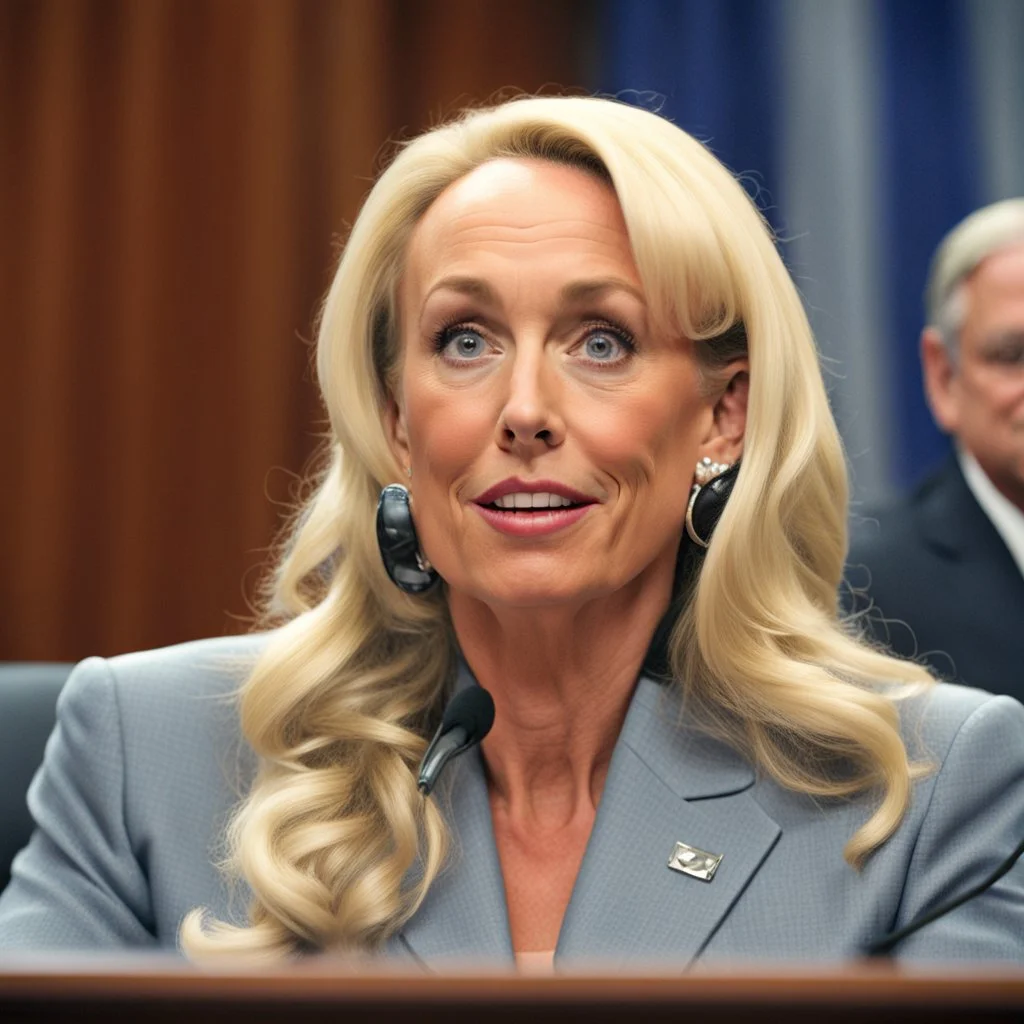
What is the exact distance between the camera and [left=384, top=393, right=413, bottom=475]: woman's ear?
1633 millimetres

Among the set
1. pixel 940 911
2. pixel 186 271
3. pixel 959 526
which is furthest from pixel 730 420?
pixel 186 271

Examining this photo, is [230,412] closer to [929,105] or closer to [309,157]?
[309,157]

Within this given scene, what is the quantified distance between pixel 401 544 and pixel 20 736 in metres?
0.45

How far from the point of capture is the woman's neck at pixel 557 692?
5.03 feet

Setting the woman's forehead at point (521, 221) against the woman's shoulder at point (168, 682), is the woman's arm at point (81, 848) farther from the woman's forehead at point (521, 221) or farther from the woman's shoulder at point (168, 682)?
the woman's forehead at point (521, 221)

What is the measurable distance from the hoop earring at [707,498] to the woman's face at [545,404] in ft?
0.04

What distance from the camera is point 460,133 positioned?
1.62 metres

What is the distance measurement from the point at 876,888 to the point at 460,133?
86 cm

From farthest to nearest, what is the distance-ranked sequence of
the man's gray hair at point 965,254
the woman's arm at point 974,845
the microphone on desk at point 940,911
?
1. the man's gray hair at point 965,254
2. the woman's arm at point 974,845
3. the microphone on desk at point 940,911

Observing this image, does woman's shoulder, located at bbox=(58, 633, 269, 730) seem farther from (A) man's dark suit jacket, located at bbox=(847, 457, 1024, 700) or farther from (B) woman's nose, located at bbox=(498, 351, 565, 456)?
(A) man's dark suit jacket, located at bbox=(847, 457, 1024, 700)

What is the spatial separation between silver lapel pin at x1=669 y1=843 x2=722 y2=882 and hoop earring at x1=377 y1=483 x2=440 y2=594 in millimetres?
365

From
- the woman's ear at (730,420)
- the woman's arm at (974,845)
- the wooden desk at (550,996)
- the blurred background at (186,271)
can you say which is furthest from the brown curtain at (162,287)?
the wooden desk at (550,996)

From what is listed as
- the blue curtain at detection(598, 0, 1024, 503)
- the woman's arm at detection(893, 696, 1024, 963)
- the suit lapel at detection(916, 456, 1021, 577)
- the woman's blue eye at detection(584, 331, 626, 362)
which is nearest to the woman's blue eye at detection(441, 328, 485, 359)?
the woman's blue eye at detection(584, 331, 626, 362)

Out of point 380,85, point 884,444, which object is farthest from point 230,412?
point 884,444
